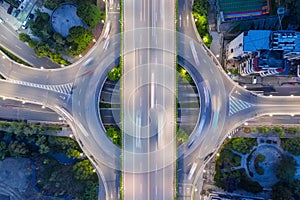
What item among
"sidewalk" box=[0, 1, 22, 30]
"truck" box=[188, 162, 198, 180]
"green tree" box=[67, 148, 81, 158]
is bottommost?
"truck" box=[188, 162, 198, 180]

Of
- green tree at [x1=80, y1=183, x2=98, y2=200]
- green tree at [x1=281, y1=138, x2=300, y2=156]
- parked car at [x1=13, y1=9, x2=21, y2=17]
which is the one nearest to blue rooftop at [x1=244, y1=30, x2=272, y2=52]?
green tree at [x1=281, y1=138, x2=300, y2=156]

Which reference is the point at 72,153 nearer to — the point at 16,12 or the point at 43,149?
the point at 43,149

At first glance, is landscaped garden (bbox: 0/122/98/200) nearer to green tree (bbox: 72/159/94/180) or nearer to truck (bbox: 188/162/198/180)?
green tree (bbox: 72/159/94/180)

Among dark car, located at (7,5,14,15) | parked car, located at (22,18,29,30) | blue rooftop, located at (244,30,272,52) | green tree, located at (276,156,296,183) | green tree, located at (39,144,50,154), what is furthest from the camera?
dark car, located at (7,5,14,15)

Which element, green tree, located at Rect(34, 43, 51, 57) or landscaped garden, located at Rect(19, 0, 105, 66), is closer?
landscaped garden, located at Rect(19, 0, 105, 66)

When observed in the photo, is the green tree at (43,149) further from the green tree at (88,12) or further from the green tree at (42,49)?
the green tree at (88,12)

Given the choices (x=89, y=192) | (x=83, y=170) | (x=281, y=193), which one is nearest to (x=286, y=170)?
(x=281, y=193)

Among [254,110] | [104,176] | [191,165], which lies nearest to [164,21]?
[254,110]
